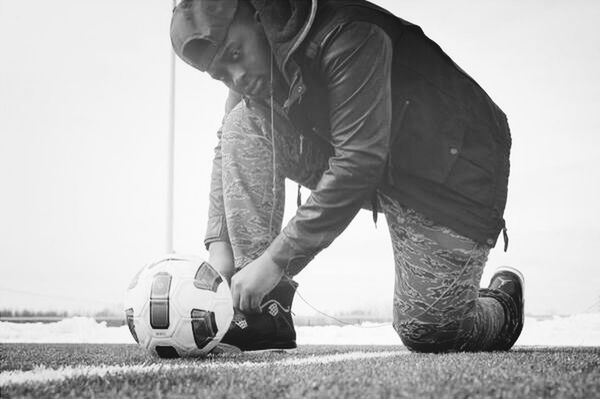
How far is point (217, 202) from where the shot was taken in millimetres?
2262

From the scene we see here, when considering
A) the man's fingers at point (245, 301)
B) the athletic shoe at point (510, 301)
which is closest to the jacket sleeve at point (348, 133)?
the man's fingers at point (245, 301)

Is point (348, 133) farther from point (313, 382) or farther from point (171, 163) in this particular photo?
point (171, 163)

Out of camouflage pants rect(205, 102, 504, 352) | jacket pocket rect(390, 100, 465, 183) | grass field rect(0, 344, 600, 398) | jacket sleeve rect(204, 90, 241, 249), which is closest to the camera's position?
grass field rect(0, 344, 600, 398)

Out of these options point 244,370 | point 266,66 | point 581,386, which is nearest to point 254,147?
point 266,66

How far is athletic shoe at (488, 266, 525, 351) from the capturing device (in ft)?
7.54

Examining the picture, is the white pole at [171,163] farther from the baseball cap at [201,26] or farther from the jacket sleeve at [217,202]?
the baseball cap at [201,26]

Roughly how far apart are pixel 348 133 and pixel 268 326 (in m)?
0.76

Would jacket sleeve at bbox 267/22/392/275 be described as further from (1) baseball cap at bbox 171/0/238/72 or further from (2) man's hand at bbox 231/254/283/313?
(1) baseball cap at bbox 171/0/238/72

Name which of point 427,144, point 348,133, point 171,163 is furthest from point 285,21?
point 171,163

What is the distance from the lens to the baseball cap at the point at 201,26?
1496 millimetres

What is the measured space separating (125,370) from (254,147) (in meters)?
1.05

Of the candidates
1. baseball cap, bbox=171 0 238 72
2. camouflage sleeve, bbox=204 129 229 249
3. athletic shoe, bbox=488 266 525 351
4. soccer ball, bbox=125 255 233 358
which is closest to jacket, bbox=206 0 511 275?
baseball cap, bbox=171 0 238 72

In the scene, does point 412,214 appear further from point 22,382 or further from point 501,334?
point 22,382

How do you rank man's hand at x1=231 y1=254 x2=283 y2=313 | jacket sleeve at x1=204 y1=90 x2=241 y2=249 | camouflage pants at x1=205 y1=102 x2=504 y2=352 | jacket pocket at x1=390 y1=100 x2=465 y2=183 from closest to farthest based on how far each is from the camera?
1. man's hand at x1=231 y1=254 x2=283 y2=313
2. jacket pocket at x1=390 y1=100 x2=465 y2=183
3. camouflage pants at x1=205 y1=102 x2=504 y2=352
4. jacket sleeve at x1=204 y1=90 x2=241 y2=249
